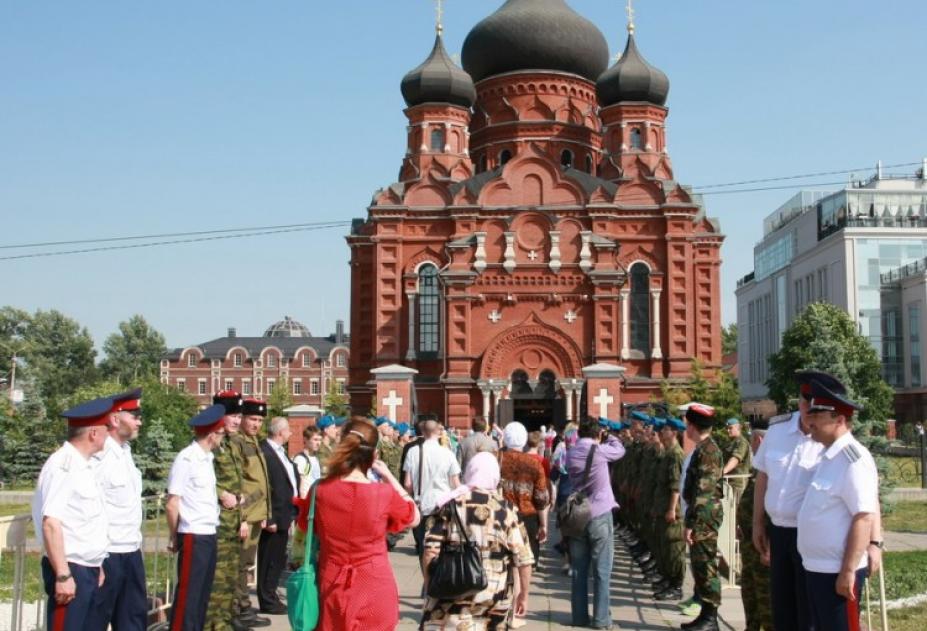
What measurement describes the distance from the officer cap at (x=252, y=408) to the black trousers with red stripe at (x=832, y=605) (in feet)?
16.9

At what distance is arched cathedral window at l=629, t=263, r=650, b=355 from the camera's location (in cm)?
3567

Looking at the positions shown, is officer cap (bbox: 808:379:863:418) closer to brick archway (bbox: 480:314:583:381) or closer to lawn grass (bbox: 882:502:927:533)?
lawn grass (bbox: 882:502:927:533)

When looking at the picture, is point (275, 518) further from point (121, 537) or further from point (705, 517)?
Answer: point (705, 517)

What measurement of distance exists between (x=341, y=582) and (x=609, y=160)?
3504 cm

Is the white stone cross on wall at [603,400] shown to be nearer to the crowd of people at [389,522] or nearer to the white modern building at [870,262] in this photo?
the crowd of people at [389,522]

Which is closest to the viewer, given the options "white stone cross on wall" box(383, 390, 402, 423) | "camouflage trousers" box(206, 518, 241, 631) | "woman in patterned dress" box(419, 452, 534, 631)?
"woman in patterned dress" box(419, 452, 534, 631)

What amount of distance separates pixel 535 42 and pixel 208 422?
118ft

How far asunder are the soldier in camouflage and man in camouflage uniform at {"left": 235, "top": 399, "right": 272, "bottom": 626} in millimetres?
307

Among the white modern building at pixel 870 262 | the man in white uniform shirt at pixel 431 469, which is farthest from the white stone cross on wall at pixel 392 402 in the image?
the white modern building at pixel 870 262

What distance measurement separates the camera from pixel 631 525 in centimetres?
1440

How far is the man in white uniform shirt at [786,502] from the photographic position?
624 centimetres

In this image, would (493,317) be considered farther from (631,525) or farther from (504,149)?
(631,525)

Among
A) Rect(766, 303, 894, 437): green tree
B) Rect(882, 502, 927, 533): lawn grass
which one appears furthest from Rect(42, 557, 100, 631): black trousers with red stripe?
Rect(766, 303, 894, 437): green tree

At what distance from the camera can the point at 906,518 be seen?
62.2ft
